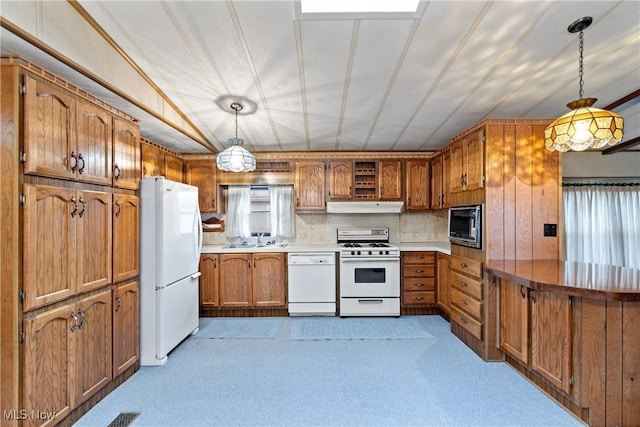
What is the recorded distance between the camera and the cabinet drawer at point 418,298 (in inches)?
149

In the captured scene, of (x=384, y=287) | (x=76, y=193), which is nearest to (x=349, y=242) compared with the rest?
(x=384, y=287)

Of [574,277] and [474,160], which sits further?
[474,160]

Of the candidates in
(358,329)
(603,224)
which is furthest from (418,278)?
(603,224)

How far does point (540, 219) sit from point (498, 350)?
4.09ft

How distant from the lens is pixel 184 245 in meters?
2.89

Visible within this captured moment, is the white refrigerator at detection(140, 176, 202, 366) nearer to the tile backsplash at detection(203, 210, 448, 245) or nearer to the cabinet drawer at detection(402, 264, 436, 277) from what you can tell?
the tile backsplash at detection(203, 210, 448, 245)

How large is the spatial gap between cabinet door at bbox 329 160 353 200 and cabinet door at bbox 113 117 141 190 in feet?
7.99

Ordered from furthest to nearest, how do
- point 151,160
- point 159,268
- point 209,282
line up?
point 209,282 → point 151,160 → point 159,268

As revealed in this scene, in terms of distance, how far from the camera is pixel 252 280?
12.3ft

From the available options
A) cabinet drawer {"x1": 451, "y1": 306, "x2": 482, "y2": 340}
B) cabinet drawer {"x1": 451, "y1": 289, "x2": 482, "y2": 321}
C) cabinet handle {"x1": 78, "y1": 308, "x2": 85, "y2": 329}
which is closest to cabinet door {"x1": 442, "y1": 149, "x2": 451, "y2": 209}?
cabinet drawer {"x1": 451, "y1": 289, "x2": 482, "y2": 321}

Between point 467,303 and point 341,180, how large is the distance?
2246mm

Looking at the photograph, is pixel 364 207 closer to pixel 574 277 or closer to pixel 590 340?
pixel 574 277

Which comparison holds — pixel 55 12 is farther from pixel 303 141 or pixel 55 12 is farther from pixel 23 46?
pixel 303 141

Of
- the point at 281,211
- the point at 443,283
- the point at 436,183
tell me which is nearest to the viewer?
the point at 443,283
